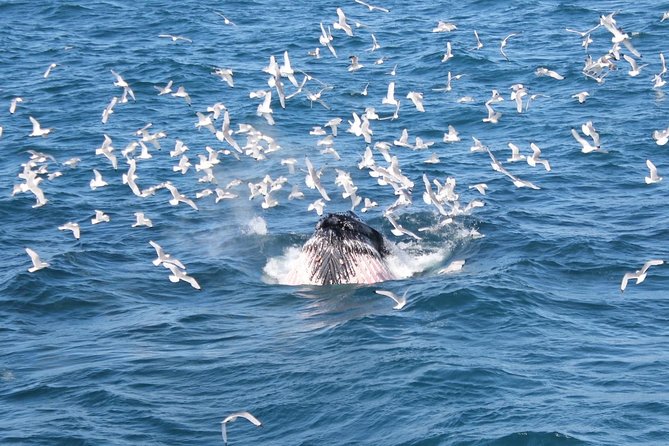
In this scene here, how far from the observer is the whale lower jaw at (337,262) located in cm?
2962

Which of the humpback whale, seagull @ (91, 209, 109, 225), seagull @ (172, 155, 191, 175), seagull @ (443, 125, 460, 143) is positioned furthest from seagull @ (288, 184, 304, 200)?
the humpback whale

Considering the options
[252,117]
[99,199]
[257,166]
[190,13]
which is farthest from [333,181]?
[190,13]

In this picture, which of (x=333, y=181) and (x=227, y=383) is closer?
(x=227, y=383)

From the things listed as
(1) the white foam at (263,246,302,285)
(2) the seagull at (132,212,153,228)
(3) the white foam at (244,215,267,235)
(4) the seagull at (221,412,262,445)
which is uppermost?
(4) the seagull at (221,412,262,445)

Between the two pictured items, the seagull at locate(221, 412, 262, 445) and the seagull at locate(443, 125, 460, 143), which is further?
the seagull at locate(443, 125, 460, 143)

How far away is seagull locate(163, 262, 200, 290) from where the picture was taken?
96.4 ft

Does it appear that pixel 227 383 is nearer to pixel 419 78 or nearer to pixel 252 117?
pixel 252 117

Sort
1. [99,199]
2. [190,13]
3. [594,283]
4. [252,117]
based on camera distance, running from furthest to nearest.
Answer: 1. [190,13]
2. [252,117]
3. [99,199]
4. [594,283]

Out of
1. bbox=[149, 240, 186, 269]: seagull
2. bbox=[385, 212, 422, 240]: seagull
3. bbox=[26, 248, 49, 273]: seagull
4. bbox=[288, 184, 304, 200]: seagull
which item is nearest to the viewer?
bbox=[149, 240, 186, 269]: seagull

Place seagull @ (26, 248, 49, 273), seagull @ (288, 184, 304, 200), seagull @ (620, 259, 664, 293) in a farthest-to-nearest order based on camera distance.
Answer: seagull @ (288, 184, 304, 200)
seagull @ (26, 248, 49, 273)
seagull @ (620, 259, 664, 293)

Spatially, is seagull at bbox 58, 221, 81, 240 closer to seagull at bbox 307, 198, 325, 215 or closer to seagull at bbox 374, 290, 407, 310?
seagull at bbox 307, 198, 325, 215

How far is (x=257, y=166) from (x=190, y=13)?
25895 mm

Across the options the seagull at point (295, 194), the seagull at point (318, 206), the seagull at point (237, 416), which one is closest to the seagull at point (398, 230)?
the seagull at point (318, 206)

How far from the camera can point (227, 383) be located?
24.2m
